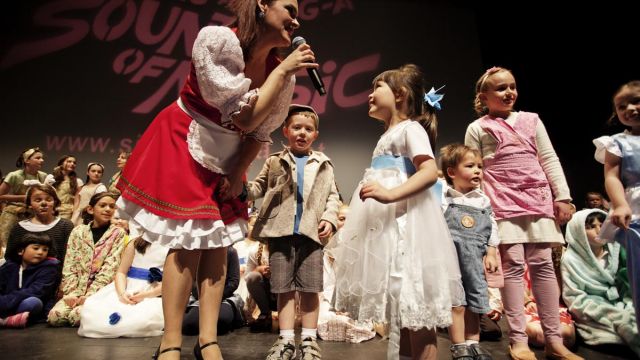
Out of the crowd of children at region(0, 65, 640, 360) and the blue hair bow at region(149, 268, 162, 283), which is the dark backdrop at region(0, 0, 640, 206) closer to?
the crowd of children at region(0, 65, 640, 360)

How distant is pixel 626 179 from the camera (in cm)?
170

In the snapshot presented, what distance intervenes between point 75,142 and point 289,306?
163 inches

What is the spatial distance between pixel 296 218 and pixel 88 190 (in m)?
3.25

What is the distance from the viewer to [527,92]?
4344 millimetres

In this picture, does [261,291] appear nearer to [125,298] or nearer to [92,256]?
[125,298]

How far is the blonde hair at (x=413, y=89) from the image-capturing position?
58.9 inches

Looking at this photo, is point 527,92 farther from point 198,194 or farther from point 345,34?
point 198,194

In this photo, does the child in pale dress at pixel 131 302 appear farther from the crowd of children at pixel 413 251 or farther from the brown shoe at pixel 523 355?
the brown shoe at pixel 523 355

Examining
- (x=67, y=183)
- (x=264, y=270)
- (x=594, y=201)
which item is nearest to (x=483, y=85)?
(x=264, y=270)

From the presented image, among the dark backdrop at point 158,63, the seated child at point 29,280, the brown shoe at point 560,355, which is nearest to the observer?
the brown shoe at point 560,355

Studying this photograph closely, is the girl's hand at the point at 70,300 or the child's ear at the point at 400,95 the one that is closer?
the child's ear at the point at 400,95

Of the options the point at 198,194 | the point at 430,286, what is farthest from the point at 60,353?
the point at 430,286

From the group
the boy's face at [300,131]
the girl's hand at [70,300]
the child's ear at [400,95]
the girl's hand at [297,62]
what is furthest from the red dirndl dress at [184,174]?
the girl's hand at [70,300]

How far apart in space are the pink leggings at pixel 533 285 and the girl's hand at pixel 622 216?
11.5 inches
